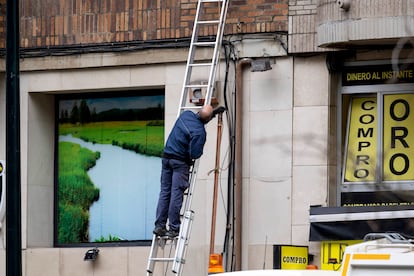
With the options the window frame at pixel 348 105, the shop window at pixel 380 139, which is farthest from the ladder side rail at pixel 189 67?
the shop window at pixel 380 139

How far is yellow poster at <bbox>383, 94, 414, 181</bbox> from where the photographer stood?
1475 centimetres

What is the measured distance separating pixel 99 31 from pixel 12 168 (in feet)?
13.0

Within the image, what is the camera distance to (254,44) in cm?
1533

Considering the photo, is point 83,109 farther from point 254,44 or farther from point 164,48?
point 254,44

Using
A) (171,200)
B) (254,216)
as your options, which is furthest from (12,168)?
(254,216)

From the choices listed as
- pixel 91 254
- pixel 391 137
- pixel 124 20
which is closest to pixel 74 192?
pixel 91 254

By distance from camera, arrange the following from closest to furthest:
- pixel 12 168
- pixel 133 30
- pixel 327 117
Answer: pixel 12 168 < pixel 327 117 < pixel 133 30

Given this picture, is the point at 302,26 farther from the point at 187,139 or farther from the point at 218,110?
the point at 187,139

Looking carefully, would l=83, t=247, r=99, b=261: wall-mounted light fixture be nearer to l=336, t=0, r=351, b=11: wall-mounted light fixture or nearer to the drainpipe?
the drainpipe

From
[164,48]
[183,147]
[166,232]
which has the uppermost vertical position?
[164,48]

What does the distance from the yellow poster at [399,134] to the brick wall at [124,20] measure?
1.56 metres

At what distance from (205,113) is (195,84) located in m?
1.50

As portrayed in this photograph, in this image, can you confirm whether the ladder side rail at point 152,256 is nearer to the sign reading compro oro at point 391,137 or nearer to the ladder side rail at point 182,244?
the ladder side rail at point 182,244

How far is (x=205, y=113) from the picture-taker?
14.0 meters
